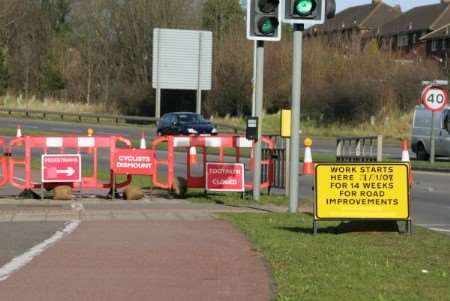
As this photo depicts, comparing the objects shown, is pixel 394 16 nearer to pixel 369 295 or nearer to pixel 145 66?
pixel 145 66

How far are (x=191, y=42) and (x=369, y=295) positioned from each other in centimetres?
4590

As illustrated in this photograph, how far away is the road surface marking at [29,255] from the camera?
873 cm

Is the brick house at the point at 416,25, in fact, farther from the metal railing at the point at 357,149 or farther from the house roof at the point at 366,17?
the metal railing at the point at 357,149

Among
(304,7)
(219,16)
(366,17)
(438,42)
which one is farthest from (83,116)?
(366,17)


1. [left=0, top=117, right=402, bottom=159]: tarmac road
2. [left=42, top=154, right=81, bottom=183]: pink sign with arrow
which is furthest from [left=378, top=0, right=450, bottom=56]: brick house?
[left=42, top=154, right=81, bottom=183]: pink sign with arrow

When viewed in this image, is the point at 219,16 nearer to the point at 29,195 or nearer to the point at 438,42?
the point at 438,42

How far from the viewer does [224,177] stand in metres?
17.0

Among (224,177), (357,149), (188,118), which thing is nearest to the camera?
(224,177)

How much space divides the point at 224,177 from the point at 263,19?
3633 mm

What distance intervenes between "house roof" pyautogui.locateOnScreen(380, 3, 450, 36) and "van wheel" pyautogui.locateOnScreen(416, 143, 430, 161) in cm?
7028

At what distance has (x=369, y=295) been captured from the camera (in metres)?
7.52

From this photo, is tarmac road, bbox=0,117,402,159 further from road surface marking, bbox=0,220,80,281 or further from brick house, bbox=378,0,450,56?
brick house, bbox=378,0,450,56

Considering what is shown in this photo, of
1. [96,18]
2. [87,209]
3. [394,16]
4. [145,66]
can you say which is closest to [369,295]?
[87,209]

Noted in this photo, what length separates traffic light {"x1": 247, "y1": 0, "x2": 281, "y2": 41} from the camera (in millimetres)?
14398
